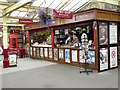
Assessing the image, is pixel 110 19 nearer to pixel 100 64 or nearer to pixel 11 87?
pixel 100 64

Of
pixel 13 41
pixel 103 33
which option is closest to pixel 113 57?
pixel 103 33

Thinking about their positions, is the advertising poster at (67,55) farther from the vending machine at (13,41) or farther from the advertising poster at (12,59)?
the vending machine at (13,41)

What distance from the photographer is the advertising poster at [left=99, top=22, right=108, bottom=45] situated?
19.4 feet

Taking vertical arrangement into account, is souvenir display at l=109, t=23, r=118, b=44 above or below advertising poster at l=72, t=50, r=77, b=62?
above

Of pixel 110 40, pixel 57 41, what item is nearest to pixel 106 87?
pixel 110 40

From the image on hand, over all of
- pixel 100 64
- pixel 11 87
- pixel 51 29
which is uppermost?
pixel 51 29

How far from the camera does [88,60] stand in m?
6.28

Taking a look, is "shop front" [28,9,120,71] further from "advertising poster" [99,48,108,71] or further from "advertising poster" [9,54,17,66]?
"advertising poster" [9,54,17,66]

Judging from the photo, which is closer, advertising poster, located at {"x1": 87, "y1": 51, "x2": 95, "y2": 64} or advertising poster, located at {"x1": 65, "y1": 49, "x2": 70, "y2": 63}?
advertising poster, located at {"x1": 87, "y1": 51, "x2": 95, "y2": 64}

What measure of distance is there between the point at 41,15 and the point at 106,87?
13.5ft

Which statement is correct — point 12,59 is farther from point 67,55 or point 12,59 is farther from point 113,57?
point 113,57

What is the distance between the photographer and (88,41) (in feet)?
23.4

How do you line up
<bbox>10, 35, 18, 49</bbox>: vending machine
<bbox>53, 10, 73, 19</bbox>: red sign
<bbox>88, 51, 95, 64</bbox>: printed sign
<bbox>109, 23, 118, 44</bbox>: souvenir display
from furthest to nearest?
<bbox>10, 35, 18, 49</bbox>: vending machine < <bbox>109, 23, 118, 44</bbox>: souvenir display < <bbox>88, 51, 95, 64</bbox>: printed sign < <bbox>53, 10, 73, 19</bbox>: red sign

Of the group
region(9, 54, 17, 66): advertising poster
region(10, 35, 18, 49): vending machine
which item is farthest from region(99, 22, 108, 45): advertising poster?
region(10, 35, 18, 49): vending machine
